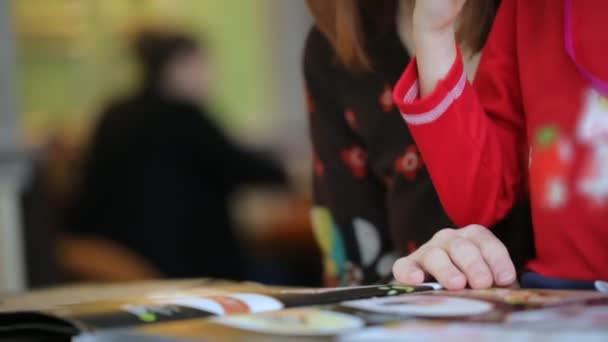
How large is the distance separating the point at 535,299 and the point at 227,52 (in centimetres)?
498

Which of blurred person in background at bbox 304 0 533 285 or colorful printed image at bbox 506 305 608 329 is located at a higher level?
blurred person in background at bbox 304 0 533 285

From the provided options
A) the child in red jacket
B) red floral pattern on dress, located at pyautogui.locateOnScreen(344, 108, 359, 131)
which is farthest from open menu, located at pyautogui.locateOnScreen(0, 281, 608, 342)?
red floral pattern on dress, located at pyautogui.locateOnScreen(344, 108, 359, 131)

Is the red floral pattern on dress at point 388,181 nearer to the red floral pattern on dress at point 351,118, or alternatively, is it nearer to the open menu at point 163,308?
the red floral pattern on dress at point 351,118

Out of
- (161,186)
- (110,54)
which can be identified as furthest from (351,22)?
(110,54)

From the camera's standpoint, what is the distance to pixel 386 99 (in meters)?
1.09

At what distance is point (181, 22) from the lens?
17.3 feet

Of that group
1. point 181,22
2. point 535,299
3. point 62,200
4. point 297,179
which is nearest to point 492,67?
point 535,299

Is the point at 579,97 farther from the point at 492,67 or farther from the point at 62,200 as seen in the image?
the point at 62,200

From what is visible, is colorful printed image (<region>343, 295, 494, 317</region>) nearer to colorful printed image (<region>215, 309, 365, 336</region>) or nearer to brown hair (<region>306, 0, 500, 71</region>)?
colorful printed image (<region>215, 309, 365, 336</region>)

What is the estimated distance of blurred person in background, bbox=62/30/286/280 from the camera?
3.19 meters

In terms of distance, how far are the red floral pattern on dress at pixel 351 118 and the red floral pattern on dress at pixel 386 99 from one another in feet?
0.16

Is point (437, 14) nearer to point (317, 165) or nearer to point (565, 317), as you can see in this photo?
point (565, 317)

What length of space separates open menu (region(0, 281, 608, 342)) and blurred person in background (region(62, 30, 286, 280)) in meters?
2.50

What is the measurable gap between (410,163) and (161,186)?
2.19 meters
